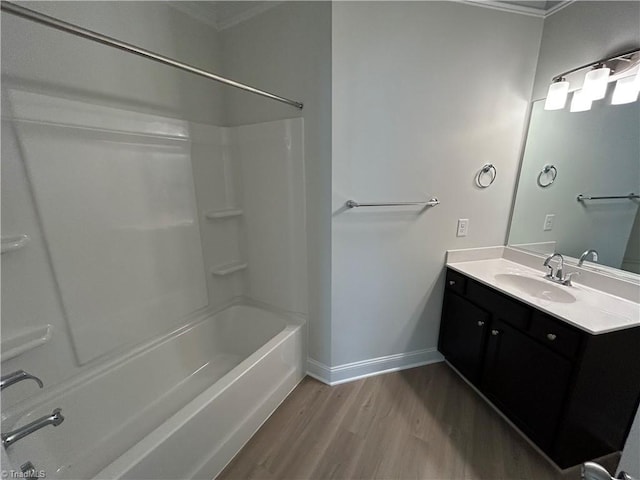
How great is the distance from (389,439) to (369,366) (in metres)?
0.50

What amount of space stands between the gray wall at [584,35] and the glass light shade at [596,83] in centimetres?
17

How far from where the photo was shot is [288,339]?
5.80 feet

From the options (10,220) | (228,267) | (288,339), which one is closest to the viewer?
(10,220)

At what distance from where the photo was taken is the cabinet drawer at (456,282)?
183cm

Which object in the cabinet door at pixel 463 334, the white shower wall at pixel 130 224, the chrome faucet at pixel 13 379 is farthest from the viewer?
the cabinet door at pixel 463 334

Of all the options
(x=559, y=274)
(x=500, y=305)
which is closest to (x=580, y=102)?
(x=559, y=274)

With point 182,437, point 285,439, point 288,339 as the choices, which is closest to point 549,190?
point 288,339

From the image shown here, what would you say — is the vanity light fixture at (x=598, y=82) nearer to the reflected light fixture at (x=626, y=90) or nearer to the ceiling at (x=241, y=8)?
the reflected light fixture at (x=626, y=90)

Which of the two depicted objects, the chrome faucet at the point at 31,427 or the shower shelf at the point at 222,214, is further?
the shower shelf at the point at 222,214

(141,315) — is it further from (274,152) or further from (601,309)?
(601,309)

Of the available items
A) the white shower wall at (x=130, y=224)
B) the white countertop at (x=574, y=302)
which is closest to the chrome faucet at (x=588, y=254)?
the white countertop at (x=574, y=302)

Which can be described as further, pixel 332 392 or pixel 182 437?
pixel 332 392

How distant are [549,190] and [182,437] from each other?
254cm

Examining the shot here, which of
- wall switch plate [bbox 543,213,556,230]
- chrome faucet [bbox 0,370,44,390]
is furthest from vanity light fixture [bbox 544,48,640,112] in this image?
chrome faucet [bbox 0,370,44,390]
